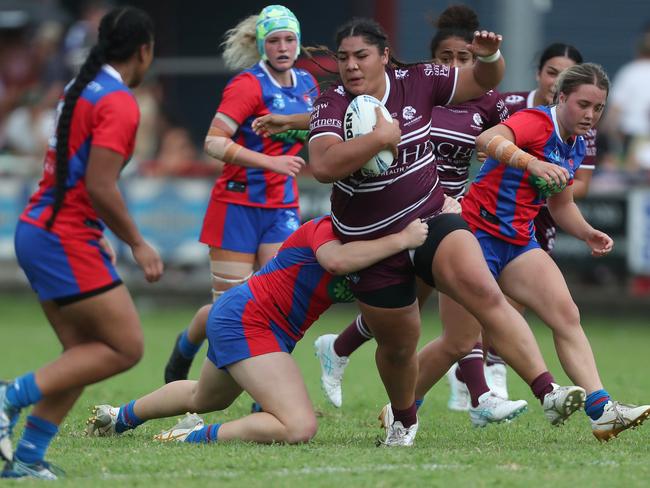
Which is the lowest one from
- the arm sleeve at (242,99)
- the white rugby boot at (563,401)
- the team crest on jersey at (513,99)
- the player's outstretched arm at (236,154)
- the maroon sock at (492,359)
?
the maroon sock at (492,359)

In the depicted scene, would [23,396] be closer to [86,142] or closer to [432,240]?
[86,142]

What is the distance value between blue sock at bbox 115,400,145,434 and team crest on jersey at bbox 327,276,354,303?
1.29 meters

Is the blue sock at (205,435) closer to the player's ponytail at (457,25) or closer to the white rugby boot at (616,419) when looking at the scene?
the white rugby boot at (616,419)

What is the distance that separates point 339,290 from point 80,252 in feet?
5.04

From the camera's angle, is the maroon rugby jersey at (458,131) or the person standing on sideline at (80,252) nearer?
the person standing on sideline at (80,252)

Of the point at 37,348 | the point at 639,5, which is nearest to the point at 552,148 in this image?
the point at 37,348

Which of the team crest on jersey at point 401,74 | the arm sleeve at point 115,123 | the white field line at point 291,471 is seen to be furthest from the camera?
the team crest on jersey at point 401,74

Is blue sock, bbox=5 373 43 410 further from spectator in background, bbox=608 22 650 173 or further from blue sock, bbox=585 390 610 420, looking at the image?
spectator in background, bbox=608 22 650 173

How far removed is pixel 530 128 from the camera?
6.87 m

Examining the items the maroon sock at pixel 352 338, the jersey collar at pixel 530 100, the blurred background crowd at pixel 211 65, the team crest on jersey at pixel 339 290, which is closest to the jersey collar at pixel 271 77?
the jersey collar at pixel 530 100

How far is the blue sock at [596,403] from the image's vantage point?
6613 mm

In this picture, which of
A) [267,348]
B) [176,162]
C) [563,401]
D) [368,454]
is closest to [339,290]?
[267,348]

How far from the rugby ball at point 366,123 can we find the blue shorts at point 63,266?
1.34 m

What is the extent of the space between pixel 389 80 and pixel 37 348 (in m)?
7.62
